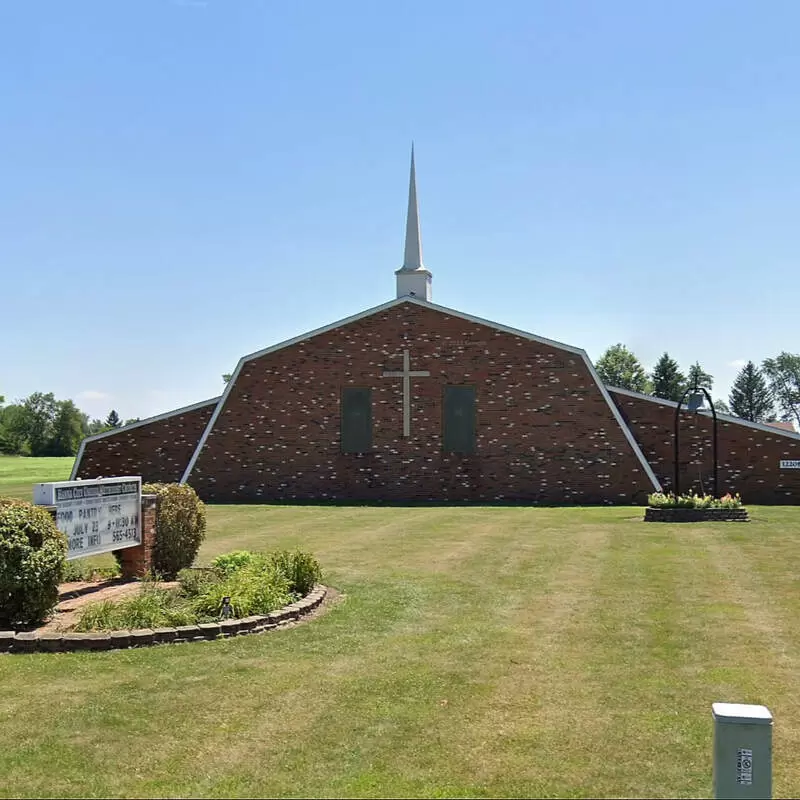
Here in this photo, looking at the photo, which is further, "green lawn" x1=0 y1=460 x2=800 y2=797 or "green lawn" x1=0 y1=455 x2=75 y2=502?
"green lawn" x1=0 y1=455 x2=75 y2=502

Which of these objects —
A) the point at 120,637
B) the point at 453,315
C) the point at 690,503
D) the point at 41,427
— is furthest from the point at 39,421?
the point at 120,637

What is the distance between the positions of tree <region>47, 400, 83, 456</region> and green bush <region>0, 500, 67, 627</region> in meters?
97.0

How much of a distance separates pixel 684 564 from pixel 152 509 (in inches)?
318

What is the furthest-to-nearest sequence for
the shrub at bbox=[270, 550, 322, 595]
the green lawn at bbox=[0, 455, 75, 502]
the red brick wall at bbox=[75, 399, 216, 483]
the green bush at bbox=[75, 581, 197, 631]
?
the green lawn at bbox=[0, 455, 75, 502] → the red brick wall at bbox=[75, 399, 216, 483] → the shrub at bbox=[270, 550, 322, 595] → the green bush at bbox=[75, 581, 197, 631]

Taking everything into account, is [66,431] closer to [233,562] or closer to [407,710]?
[233,562]

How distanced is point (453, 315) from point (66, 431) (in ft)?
274

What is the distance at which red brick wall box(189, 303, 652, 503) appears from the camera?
1286 inches

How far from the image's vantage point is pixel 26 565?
9398 mm

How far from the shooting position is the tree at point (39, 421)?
344ft

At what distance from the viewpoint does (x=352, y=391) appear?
112ft

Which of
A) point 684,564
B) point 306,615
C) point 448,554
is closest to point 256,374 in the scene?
point 448,554

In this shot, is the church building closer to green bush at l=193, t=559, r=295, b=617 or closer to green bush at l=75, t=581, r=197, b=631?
green bush at l=193, t=559, r=295, b=617

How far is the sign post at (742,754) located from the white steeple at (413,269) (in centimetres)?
3835

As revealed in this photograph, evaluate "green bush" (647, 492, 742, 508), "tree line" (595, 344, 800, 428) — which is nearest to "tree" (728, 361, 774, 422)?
"tree line" (595, 344, 800, 428)
